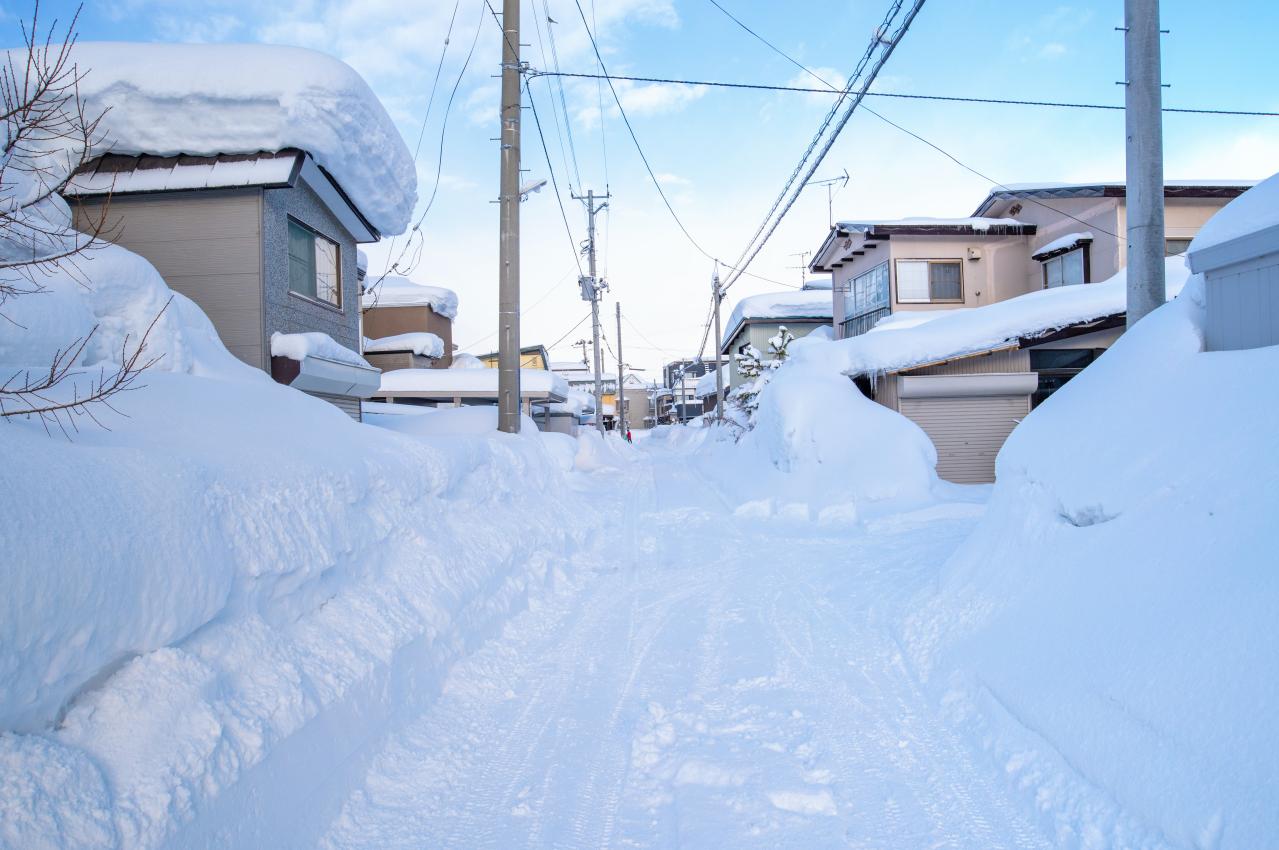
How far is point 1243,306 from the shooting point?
4.71 metres

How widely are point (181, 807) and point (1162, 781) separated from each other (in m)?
3.77

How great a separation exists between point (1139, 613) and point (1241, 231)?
3080 mm

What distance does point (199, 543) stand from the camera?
10.1ft

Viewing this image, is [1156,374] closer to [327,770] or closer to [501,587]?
[501,587]

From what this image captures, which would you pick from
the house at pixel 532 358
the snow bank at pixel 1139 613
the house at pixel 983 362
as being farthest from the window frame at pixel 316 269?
the house at pixel 532 358

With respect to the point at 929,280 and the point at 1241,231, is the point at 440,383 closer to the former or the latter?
the point at 929,280

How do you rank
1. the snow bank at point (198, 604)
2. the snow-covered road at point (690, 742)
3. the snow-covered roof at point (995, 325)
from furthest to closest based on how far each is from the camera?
the snow-covered roof at point (995, 325) < the snow-covered road at point (690, 742) < the snow bank at point (198, 604)

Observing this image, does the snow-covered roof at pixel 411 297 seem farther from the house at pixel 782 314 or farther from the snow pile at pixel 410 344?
the house at pixel 782 314

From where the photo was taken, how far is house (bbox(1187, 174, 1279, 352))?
443cm

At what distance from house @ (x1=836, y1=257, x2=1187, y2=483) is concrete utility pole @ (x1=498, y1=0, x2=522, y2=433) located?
7.40 m

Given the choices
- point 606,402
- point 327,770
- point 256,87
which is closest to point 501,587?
point 327,770

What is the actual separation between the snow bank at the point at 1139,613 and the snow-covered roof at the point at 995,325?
24.0 ft

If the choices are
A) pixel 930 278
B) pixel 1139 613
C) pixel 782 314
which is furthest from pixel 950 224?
pixel 1139 613

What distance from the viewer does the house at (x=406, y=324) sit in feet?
70.9
